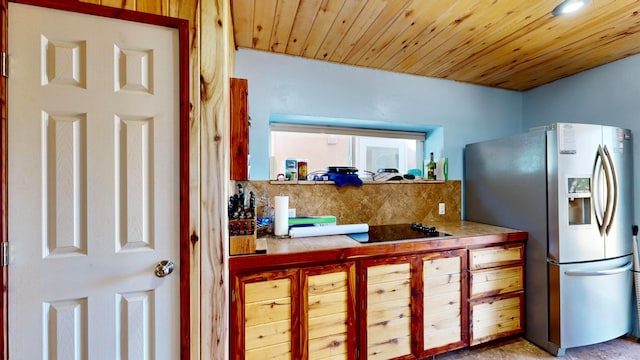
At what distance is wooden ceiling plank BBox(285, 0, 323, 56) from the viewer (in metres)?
1.54

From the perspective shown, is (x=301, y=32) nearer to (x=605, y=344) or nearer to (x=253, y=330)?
(x=253, y=330)

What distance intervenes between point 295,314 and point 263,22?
1.84 metres

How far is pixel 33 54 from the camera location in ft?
3.17

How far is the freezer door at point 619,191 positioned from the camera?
1.95 m

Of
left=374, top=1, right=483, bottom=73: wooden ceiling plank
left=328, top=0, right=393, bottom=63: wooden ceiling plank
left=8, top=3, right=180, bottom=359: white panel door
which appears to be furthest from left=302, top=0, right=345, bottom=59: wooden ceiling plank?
left=8, top=3, right=180, bottom=359: white panel door

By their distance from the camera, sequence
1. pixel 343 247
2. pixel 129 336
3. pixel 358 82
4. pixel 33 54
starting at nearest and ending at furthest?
1. pixel 33 54
2. pixel 129 336
3. pixel 343 247
4. pixel 358 82

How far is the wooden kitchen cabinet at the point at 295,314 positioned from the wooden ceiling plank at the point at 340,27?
1.57m

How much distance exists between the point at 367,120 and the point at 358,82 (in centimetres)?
36

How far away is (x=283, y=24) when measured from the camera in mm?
1717

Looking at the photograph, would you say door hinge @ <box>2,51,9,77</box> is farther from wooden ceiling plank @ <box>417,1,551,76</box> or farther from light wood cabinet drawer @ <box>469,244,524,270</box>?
light wood cabinet drawer @ <box>469,244,524,270</box>

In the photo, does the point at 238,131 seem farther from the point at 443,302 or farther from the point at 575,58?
the point at 575,58

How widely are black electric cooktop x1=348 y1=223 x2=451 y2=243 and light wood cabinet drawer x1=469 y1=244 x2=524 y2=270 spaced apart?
0.87ft

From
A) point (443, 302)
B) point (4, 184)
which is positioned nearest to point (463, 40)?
point (443, 302)

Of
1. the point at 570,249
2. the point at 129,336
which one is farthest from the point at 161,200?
the point at 570,249
